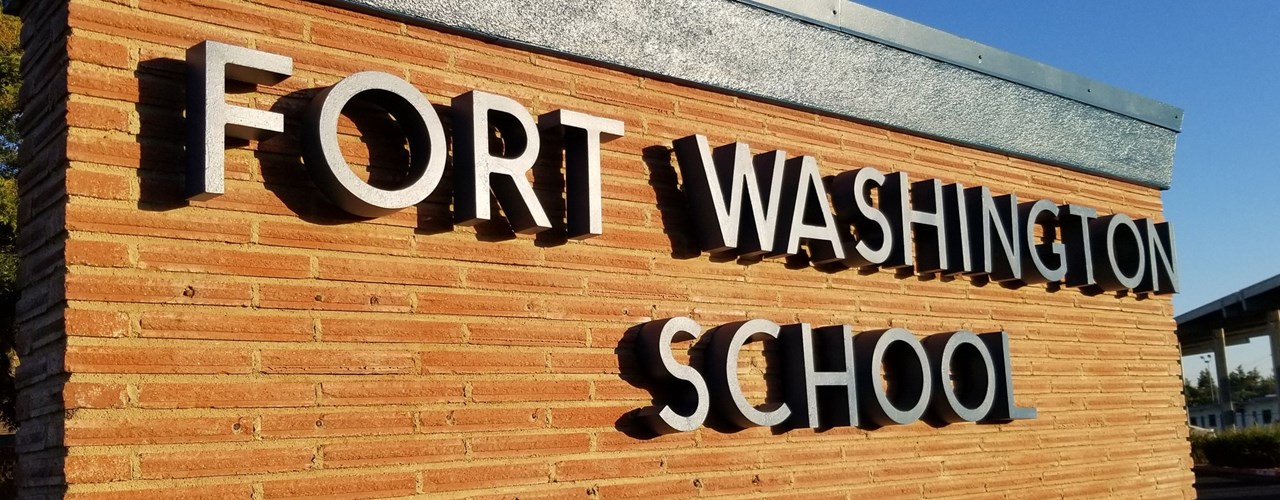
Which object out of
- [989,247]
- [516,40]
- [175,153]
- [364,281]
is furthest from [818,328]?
[175,153]

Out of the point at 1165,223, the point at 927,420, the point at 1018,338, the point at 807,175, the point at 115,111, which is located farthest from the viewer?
the point at 1165,223

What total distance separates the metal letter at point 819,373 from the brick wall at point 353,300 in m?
0.14

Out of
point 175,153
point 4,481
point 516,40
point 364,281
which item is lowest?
point 4,481

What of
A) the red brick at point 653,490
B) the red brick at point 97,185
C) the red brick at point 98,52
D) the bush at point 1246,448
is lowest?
the bush at point 1246,448

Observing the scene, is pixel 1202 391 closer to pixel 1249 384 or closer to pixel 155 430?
pixel 1249 384

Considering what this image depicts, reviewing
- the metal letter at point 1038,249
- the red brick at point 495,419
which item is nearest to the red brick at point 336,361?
the red brick at point 495,419

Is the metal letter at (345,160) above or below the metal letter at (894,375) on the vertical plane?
above

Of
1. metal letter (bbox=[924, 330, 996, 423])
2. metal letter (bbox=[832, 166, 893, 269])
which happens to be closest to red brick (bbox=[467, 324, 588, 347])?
metal letter (bbox=[832, 166, 893, 269])

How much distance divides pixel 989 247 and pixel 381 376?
13.8ft

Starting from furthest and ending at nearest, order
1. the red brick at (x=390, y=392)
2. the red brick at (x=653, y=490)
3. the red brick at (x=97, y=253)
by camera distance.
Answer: the red brick at (x=653, y=490)
the red brick at (x=390, y=392)
the red brick at (x=97, y=253)

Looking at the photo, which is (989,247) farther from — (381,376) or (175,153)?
(175,153)

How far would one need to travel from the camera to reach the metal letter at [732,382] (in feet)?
17.9

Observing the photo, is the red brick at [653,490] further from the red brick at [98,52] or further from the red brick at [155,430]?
the red brick at [98,52]

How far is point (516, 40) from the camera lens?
16.7 ft
